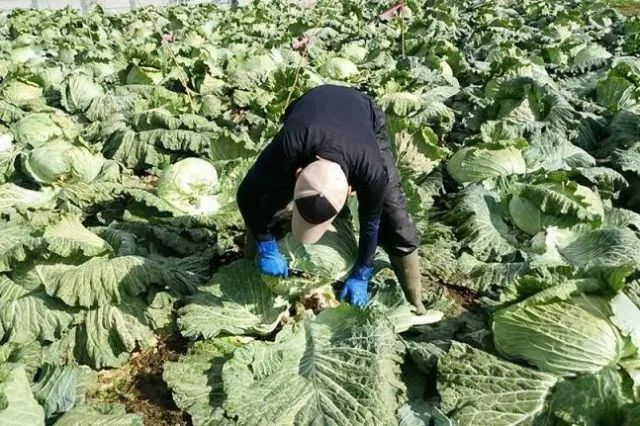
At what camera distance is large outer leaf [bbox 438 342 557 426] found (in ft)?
11.5

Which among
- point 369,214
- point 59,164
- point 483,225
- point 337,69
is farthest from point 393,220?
point 337,69

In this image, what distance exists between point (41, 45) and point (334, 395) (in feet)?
45.6

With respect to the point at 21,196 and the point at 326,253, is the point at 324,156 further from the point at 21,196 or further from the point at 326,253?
the point at 21,196

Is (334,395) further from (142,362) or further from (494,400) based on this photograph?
(142,362)

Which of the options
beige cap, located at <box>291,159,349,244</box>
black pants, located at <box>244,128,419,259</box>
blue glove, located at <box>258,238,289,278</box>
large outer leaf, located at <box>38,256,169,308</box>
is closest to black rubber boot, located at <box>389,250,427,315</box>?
black pants, located at <box>244,128,419,259</box>

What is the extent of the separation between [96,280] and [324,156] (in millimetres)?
2209

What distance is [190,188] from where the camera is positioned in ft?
20.0

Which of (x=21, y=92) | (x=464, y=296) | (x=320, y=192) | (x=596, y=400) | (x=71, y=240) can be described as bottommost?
(x=21, y=92)

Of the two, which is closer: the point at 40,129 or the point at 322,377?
the point at 322,377

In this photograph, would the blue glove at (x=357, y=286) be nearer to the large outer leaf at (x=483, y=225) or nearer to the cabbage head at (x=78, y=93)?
the large outer leaf at (x=483, y=225)

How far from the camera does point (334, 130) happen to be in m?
3.62

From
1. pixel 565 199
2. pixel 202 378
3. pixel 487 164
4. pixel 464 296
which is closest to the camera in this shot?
pixel 202 378

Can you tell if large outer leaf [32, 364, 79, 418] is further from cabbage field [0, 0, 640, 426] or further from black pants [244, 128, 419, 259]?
black pants [244, 128, 419, 259]

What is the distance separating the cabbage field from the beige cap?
1.06 m
